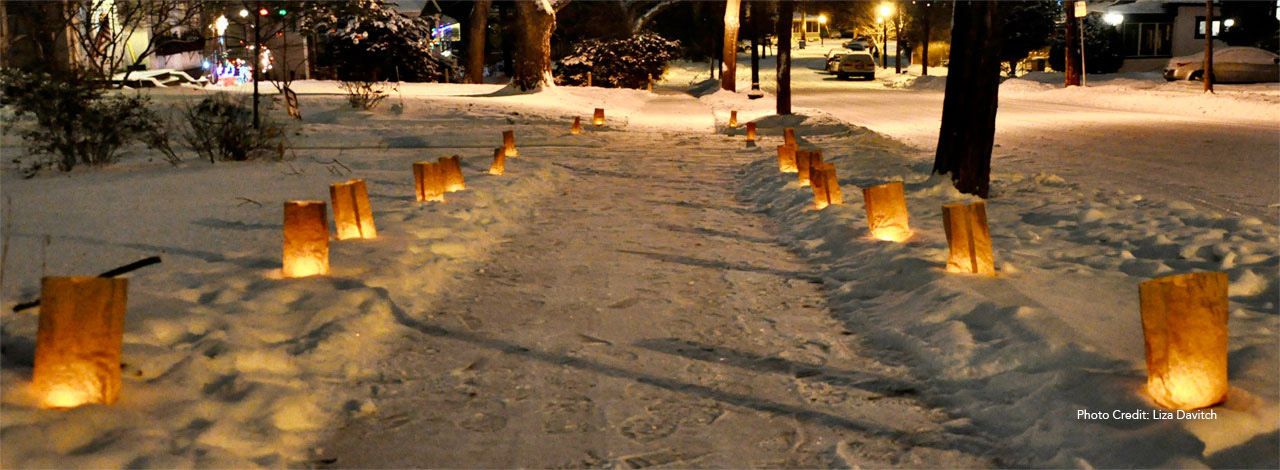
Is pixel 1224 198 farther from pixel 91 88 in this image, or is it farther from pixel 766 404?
pixel 91 88

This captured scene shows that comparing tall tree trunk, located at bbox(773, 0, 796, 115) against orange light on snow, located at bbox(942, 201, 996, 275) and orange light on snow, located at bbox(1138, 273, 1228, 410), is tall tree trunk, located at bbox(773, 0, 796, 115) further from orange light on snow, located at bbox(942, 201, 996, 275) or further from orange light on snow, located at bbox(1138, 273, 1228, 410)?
orange light on snow, located at bbox(1138, 273, 1228, 410)

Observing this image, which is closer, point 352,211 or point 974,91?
point 352,211

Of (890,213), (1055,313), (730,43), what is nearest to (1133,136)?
(890,213)

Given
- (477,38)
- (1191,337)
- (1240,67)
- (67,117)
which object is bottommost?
(1191,337)

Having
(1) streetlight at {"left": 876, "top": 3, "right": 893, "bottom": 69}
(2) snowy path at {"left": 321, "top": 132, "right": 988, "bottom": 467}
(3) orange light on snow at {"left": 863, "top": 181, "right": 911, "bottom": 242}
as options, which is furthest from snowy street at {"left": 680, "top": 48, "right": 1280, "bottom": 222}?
(1) streetlight at {"left": 876, "top": 3, "right": 893, "bottom": 69}

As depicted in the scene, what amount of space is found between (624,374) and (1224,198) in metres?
8.69

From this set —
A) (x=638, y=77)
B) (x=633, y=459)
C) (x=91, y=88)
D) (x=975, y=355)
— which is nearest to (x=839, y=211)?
(x=975, y=355)

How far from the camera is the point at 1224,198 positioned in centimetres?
1090

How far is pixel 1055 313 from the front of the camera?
562cm

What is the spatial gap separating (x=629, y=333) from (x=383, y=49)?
3506 centimetres

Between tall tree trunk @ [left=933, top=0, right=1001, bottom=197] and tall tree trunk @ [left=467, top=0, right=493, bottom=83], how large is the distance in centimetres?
2994

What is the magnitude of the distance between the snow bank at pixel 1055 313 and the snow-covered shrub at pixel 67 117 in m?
7.88

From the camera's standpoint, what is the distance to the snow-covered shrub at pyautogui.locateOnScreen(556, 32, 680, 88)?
4509 centimetres

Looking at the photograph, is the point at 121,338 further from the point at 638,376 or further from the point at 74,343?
the point at 638,376
